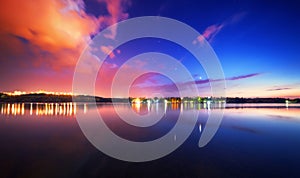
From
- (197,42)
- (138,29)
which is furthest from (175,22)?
(138,29)

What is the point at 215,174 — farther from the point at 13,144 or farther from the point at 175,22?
the point at 175,22

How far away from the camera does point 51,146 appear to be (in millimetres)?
8891

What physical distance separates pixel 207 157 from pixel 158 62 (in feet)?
132

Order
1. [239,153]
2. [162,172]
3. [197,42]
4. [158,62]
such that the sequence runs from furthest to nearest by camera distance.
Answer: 1. [158,62]
2. [197,42]
3. [239,153]
4. [162,172]

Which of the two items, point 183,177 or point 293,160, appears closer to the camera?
point 183,177

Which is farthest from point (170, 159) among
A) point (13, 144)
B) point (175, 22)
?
point (175, 22)

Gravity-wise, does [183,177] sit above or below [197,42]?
below

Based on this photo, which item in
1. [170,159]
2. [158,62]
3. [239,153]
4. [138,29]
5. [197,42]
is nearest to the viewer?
[170,159]

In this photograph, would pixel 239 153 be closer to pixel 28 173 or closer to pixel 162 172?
pixel 162 172

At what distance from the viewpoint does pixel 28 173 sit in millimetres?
5535

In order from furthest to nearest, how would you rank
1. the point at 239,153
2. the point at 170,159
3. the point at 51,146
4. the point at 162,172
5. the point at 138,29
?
1. the point at 138,29
2. the point at 51,146
3. the point at 239,153
4. the point at 170,159
5. the point at 162,172

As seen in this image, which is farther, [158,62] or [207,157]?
[158,62]

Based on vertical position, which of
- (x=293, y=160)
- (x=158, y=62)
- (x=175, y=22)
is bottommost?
(x=293, y=160)

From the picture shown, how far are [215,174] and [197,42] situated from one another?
1133 inches
